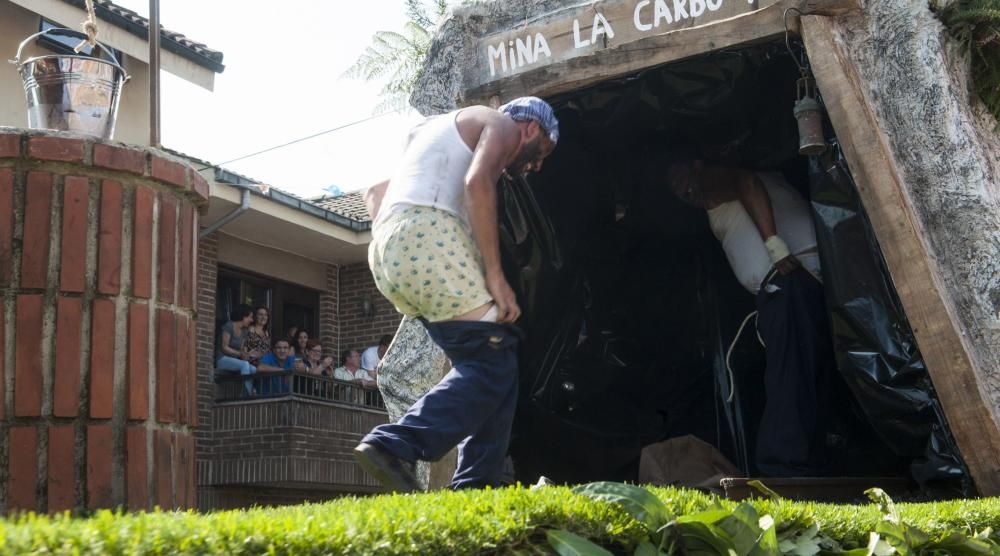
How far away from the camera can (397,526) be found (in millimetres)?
2488

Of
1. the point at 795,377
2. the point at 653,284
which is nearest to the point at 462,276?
the point at 795,377

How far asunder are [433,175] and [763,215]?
83.9 inches

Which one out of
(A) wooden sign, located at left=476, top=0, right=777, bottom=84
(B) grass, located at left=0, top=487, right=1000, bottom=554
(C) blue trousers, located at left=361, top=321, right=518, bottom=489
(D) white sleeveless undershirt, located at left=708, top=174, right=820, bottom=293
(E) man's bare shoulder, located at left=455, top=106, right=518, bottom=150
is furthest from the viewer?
(D) white sleeveless undershirt, located at left=708, top=174, right=820, bottom=293

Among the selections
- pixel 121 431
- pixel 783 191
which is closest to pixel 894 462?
pixel 783 191

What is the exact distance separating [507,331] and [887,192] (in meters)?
1.65

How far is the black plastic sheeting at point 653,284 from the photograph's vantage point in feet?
16.7

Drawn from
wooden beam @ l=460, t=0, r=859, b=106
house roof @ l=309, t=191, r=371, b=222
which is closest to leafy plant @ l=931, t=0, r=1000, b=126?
wooden beam @ l=460, t=0, r=859, b=106

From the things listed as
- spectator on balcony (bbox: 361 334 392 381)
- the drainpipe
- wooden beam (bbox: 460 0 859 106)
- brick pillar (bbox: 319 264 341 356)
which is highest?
the drainpipe

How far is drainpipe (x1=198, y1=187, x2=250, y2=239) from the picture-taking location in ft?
45.3

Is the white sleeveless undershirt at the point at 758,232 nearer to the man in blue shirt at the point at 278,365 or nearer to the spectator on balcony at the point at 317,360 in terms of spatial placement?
the man in blue shirt at the point at 278,365

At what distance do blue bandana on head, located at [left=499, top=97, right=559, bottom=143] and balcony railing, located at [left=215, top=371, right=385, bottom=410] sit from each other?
9.22m

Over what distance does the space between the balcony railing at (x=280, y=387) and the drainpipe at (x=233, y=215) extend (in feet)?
5.87

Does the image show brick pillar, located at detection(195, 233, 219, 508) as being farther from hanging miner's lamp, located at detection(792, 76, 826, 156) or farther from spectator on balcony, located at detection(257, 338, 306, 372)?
hanging miner's lamp, located at detection(792, 76, 826, 156)

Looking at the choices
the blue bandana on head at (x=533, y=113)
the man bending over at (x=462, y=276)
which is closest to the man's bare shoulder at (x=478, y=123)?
the man bending over at (x=462, y=276)
